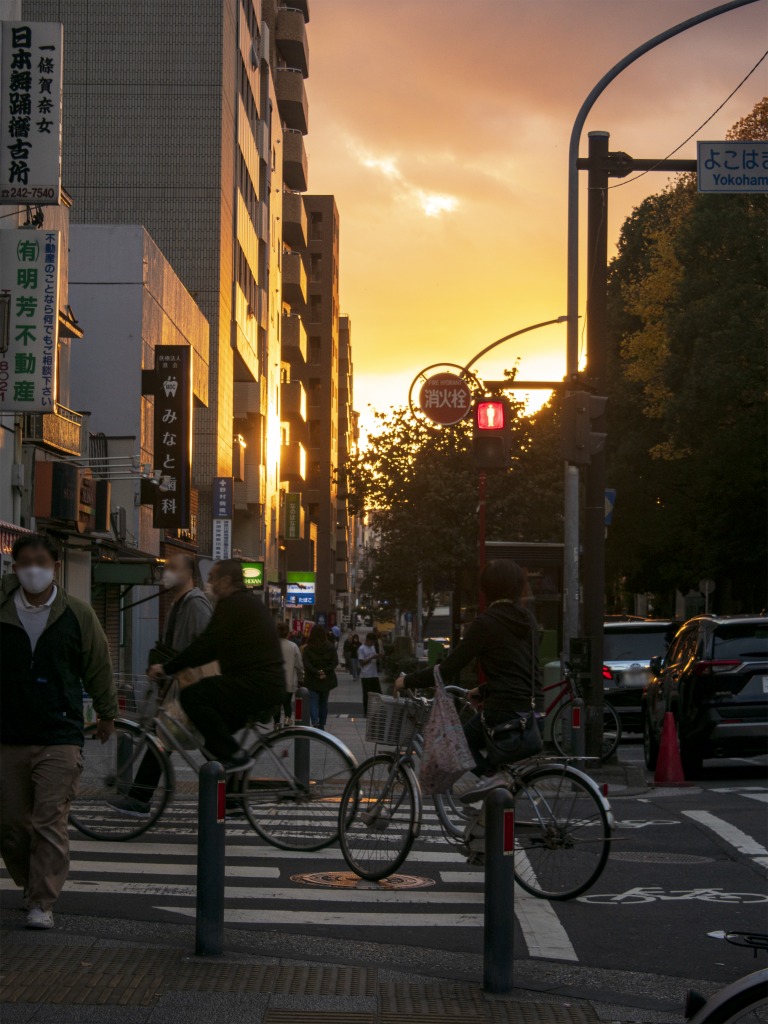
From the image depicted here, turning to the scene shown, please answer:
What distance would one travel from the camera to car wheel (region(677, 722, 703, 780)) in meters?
16.5

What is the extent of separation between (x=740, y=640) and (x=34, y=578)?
10632 mm

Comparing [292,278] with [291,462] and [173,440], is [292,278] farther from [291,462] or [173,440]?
[173,440]

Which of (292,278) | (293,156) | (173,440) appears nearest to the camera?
(173,440)

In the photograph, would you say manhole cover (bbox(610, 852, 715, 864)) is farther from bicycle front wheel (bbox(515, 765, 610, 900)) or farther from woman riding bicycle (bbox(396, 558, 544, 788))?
woman riding bicycle (bbox(396, 558, 544, 788))

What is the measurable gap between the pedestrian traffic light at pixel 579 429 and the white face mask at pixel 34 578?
30.9 ft

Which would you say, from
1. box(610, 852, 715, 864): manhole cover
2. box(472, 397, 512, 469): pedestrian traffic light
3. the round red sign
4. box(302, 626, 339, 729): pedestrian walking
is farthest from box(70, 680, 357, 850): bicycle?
box(302, 626, 339, 729): pedestrian walking

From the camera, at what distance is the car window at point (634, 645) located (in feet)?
77.4

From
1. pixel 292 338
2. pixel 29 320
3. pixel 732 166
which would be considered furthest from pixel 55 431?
pixel 292 338

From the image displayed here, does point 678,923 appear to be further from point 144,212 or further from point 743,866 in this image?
point 144,212

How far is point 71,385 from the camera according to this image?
31.7m

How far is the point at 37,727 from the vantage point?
24.6 feet

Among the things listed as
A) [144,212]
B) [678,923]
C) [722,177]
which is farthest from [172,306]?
[678,923]

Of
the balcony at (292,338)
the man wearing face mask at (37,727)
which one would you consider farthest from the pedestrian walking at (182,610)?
the balcony at (292,338)

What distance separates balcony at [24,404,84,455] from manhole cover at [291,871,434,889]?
13915 millimetres
